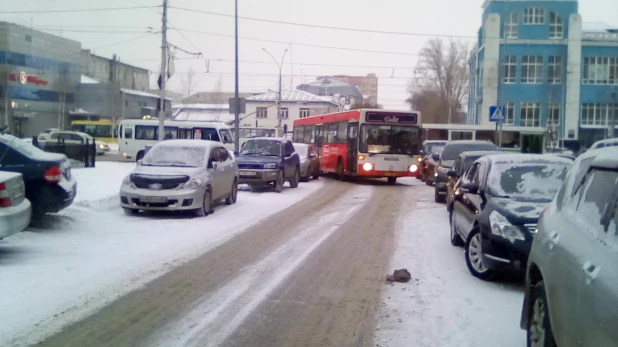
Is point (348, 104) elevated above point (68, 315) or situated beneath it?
elevated above

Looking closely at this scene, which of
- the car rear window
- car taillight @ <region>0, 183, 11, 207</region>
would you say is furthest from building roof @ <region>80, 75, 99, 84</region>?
car taillight @ <region>0, 183, 11, 207</region>

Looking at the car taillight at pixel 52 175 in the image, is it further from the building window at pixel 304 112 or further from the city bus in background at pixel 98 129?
the building window at pixel 304 112

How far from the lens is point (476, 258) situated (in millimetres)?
8789

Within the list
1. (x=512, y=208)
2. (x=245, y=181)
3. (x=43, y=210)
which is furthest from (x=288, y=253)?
(x=245, y=181)

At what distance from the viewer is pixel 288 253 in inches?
409

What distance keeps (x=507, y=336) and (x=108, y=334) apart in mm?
3660

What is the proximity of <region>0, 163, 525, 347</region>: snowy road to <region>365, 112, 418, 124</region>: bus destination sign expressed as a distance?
12.3m

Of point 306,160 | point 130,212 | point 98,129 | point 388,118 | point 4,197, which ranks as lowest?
point 130,212

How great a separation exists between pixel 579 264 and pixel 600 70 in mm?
62591

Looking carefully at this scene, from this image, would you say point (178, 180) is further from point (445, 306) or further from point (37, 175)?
point (445, 306)

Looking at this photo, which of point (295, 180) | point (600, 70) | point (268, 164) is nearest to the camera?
point (268, 164)

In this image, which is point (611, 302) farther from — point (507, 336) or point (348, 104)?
point (348, 104)

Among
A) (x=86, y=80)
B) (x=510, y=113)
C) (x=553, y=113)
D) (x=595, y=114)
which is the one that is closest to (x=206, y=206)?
(x=510, y=113)

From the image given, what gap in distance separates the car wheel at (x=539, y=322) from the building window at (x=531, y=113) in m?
59.4
